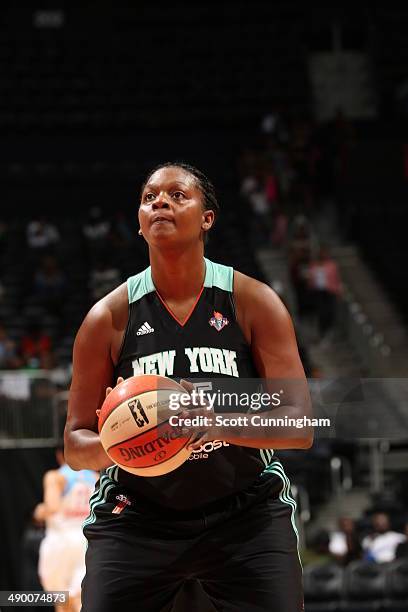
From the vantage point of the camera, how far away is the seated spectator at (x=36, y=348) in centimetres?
1215

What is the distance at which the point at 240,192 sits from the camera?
60.6 ft

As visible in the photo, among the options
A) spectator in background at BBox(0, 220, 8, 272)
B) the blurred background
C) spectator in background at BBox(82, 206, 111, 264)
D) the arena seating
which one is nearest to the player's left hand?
the blurred background

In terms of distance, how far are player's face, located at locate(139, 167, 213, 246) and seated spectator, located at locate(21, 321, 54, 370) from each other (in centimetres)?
831

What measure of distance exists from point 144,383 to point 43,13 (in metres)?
19.7

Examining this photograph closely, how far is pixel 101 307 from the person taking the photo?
3.71 metres

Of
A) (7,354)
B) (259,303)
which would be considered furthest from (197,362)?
(7,354)

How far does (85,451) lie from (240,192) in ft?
49.8

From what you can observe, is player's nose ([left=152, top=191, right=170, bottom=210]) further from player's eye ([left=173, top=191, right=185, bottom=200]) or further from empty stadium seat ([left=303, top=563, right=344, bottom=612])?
empty stadium seat ([left=303, top=563, right=344, bottom=612])

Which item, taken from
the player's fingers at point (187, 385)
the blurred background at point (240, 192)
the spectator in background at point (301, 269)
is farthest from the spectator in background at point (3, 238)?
the player's fingers at point (187, 385)

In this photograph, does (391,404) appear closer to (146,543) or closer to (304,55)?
(146,543)

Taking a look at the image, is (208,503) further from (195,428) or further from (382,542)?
(382,542)

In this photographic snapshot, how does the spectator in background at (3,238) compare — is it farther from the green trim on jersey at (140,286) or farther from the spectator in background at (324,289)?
the green trim on jersey at (140,286)

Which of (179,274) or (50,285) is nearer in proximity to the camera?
(179,274)

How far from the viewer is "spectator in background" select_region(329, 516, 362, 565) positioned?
10141mm
